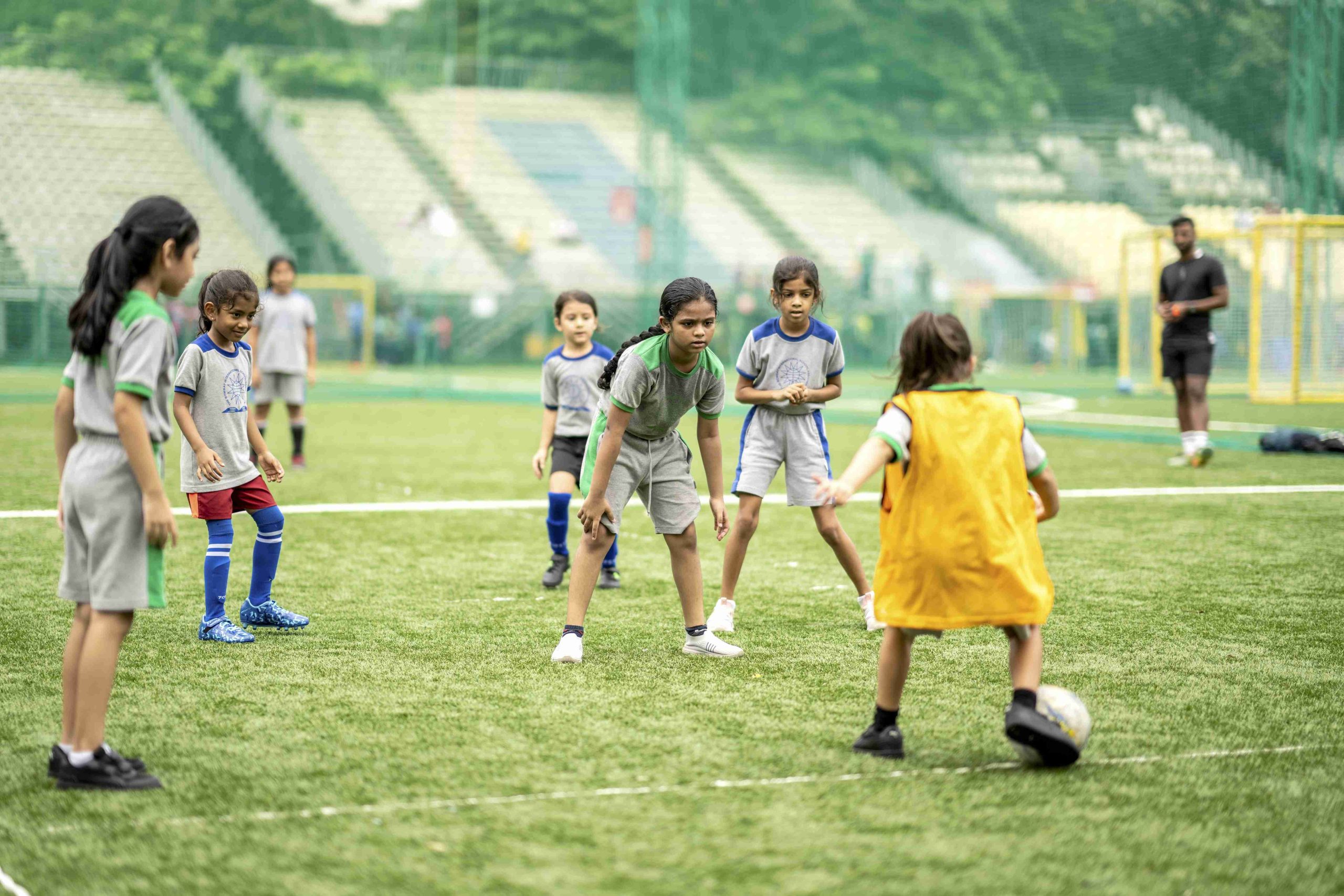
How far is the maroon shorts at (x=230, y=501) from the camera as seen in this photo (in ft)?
19.6

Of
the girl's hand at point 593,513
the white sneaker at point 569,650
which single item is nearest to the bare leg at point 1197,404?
the girl's hand at point 593,513

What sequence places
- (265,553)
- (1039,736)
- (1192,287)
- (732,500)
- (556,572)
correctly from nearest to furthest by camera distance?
1. (1039,736)
2. (265,553)
3. (556,572)
4. (732,500)
5. (1192,287)

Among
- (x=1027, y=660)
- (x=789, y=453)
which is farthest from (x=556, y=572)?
(x=1027, y=660)

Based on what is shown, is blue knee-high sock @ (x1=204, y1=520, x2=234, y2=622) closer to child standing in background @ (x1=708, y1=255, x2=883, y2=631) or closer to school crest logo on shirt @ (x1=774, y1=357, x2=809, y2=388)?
child standing in background @ (x1=708, y1=255, x2=883, y2=631)

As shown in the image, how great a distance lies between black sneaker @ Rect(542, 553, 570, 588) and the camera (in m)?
7.12

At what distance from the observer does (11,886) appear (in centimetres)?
319

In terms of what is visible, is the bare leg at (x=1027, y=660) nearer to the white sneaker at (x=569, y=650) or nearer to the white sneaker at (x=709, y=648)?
the white sneaker at (x=709, y=648)

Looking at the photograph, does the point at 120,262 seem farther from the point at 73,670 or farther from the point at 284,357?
the point at 284,357

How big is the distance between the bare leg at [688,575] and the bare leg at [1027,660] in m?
1.75

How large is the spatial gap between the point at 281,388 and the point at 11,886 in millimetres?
9596

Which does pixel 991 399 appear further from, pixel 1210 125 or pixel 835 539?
pixel 1210 125

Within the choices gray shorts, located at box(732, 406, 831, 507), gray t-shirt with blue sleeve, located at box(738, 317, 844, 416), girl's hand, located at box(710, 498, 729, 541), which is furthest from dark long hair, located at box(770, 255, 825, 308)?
girl's hand, located at box(710, 498, 729, 541)

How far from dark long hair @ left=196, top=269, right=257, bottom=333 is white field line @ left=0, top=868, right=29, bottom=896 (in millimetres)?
3051

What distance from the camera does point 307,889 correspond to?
3.14 m
